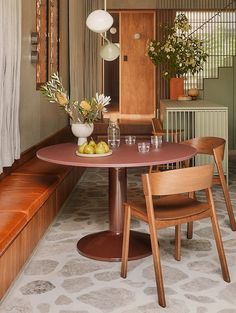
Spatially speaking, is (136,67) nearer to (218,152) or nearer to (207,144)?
(207,144)

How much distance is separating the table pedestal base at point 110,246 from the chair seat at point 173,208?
1.70ft

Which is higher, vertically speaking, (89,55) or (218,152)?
(89,55)

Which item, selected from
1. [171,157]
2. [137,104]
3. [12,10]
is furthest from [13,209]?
[137,104]

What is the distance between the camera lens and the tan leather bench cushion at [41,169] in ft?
16.8

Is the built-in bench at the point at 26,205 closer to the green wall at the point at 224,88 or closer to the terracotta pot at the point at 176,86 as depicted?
the terracotta pot at the point at 176,86

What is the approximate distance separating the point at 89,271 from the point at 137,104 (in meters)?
9.19

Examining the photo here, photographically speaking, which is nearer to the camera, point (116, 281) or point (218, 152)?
point (116, 281)

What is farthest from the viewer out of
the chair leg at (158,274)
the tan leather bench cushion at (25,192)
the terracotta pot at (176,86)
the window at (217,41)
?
the window at (217,41)

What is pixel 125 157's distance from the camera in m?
3.79

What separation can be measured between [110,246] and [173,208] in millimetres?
832

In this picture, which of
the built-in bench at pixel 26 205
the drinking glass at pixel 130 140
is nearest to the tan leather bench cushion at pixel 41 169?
the built-in bench at pixel 26 205

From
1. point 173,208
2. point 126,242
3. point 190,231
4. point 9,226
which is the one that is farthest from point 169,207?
point 9,226

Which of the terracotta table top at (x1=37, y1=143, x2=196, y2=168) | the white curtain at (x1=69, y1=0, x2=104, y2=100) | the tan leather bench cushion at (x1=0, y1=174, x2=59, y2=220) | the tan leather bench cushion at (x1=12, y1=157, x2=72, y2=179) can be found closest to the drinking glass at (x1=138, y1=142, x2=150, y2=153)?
the terracotta table top at (x1=37, y1=143, x2=196, y2=168)

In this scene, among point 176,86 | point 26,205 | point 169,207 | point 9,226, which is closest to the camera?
point 9,226
